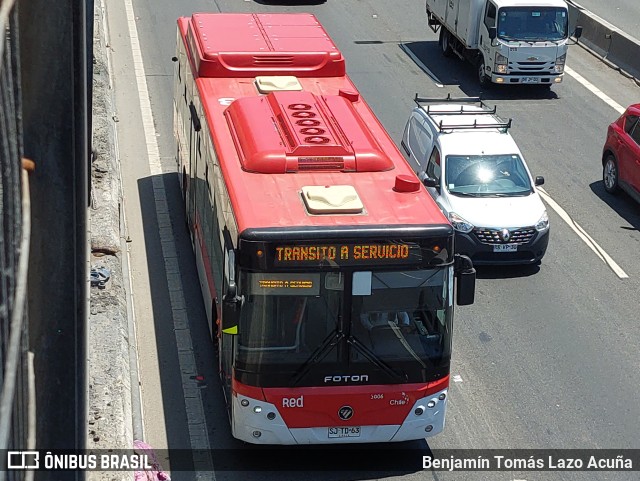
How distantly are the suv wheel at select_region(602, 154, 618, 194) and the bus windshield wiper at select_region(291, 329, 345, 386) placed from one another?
35.6 feet

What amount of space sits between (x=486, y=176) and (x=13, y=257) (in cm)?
1359

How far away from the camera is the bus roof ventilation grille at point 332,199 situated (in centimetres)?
1080

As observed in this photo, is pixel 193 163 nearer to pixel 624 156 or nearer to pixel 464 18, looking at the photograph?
pixel 624 156

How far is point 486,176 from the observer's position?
17.3 m

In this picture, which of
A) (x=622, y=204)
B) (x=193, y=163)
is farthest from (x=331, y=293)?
Result: (x=622, y=204)

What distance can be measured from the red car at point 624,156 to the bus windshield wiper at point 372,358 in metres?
9.85

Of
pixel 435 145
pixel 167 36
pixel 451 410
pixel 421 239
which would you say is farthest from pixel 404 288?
pixel 167 36

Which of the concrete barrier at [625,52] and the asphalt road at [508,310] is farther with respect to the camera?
the concrete barrier at [625,52]

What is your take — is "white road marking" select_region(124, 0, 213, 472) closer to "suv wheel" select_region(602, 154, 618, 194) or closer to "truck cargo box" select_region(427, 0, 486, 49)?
"truck cargo box" select_region(427, 0, 486, 49)

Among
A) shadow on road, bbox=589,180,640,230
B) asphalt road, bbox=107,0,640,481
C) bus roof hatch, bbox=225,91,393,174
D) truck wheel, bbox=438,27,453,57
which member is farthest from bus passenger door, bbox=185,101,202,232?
truck wheel, bbox=438,27,453,57

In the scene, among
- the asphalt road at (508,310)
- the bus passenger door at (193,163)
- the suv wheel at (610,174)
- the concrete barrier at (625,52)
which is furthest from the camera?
the concrete barrier at (625,52)
